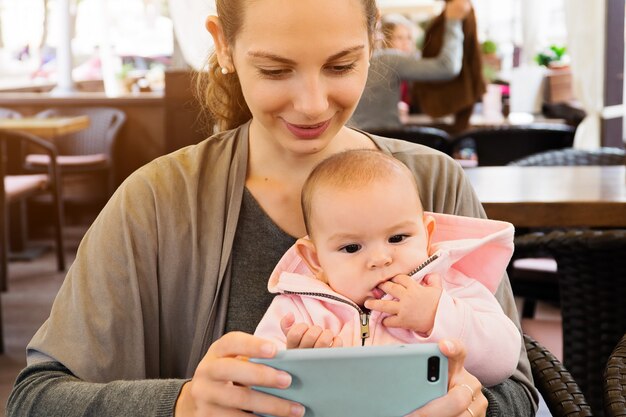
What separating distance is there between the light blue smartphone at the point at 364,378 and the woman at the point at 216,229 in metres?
0.15

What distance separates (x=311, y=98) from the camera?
4.41 feet

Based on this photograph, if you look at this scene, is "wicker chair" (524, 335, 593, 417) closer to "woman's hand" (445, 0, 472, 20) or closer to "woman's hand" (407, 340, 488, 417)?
"woman's hand" (407, 340, 488, 417)

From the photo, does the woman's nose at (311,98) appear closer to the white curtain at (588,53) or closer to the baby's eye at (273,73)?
the baby's eye at (273,73)

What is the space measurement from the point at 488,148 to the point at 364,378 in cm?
387

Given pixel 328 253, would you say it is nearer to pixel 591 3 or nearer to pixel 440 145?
pixel 440 145

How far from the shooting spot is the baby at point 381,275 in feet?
4.11

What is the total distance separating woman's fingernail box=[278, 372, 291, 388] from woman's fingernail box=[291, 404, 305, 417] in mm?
45

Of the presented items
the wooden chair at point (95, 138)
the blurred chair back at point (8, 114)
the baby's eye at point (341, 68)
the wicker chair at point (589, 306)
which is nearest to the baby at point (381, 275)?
the baby's eye at point (341, 68)

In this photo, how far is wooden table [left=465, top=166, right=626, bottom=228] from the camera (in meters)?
2.36

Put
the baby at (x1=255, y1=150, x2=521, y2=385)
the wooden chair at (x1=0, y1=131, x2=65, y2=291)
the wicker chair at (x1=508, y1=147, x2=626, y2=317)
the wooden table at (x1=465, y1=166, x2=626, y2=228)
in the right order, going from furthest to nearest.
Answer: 1. the wooden chair at (x1=0, y1=131, x2=65, y2=291)
2. the wicker chair at (x1=508, y1=147, x2=626, y2=317)
3. the wooden table at (x1=465, y1=166, x2=626, y2=228)
4. the baby at (x1=255, y1=150, x2=521, y2=385)

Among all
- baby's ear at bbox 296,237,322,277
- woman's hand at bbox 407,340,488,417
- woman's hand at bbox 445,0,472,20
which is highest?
woman's hand at bbox 445,0,472,20

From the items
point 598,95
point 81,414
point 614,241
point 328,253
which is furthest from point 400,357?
point 598,95

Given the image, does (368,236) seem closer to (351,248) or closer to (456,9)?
(351,248)

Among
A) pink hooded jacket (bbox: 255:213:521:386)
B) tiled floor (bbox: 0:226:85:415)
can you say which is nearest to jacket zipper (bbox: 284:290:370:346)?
pink hooded jacket (bbox: 255:213:521:386)
